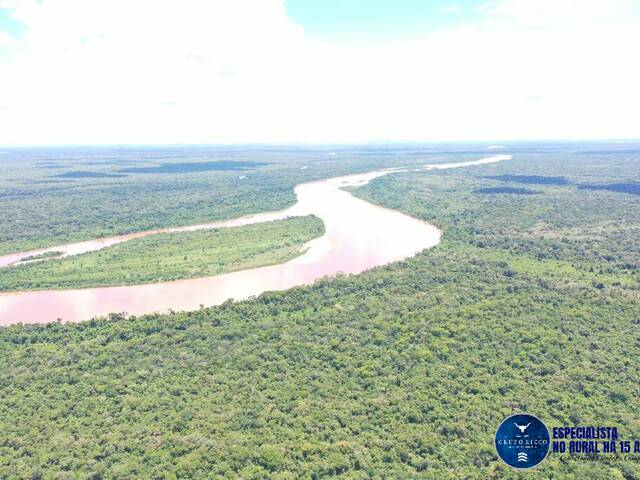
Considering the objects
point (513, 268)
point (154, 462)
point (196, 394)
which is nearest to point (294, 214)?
point (513, 268)

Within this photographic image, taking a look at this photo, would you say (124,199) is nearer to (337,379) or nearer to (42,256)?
(42,256)

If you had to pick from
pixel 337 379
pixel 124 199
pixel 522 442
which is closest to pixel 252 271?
pixel 337 379

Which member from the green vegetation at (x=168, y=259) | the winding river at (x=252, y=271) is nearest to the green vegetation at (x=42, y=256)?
the winding river at (x=252, y=271)

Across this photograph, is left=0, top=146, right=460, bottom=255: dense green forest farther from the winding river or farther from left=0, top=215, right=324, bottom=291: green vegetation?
left=0, top=215, right=324, bottom=291: green vegetation

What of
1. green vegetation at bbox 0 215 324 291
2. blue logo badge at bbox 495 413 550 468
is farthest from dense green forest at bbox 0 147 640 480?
green vegetation at bbox 0 215 324 291

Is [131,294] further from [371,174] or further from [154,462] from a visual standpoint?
[371,174]

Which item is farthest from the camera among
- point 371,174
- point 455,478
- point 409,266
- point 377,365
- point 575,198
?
point 371,174
